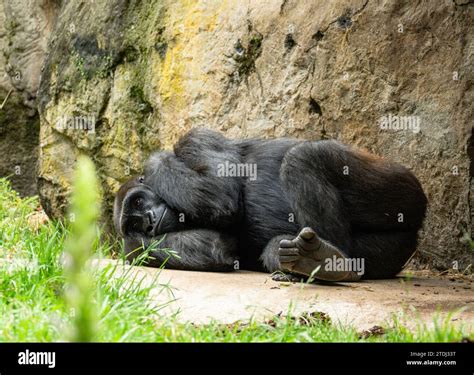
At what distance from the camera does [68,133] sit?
8.34 meters

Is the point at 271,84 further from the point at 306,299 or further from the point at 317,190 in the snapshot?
the point at 306,299

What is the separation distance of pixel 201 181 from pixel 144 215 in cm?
60

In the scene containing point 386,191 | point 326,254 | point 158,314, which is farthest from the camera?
point 386,191

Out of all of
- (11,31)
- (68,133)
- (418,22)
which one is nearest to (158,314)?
(418,22)

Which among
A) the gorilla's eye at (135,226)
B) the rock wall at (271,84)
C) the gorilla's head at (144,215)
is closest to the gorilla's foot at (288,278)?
the gorilla's head at (144,215)

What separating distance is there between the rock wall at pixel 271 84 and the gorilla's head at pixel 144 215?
58.7 inches

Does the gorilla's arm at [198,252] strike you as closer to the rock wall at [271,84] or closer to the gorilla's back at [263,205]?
the gorilla's back at [263,205]

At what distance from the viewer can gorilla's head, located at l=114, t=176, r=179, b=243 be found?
590cm

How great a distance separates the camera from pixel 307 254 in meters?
4.77

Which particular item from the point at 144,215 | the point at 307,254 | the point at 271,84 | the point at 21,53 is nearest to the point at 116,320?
the point at 307,254

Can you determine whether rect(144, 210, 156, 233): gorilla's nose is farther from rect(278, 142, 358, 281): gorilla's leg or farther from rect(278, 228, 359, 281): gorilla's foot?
rect(278, 228, 359, 281): gorilla's foot

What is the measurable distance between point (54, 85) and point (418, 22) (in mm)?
4422

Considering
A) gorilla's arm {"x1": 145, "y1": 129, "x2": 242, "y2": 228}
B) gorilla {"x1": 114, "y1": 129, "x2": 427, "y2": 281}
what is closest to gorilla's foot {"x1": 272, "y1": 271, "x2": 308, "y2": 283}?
gorilla {"x1": 114, "y1": 129, "x2": 427, "y2": 281}

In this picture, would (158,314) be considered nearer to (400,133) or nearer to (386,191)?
(386,191)
